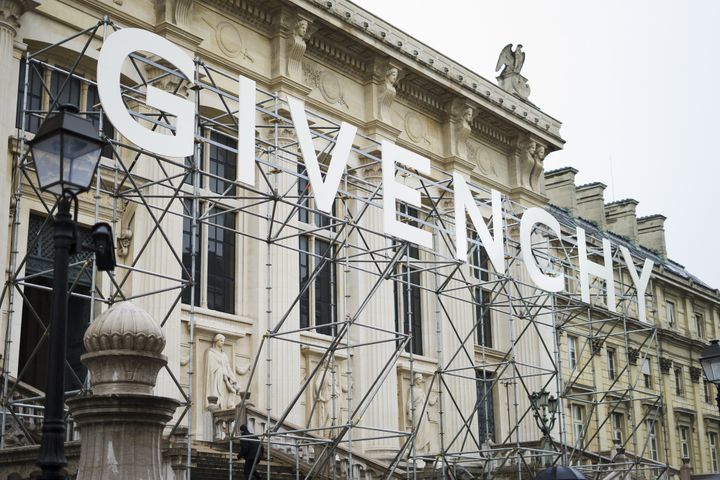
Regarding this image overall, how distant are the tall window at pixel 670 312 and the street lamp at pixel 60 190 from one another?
46878mm

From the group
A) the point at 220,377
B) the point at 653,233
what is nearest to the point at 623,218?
the point at 653,233

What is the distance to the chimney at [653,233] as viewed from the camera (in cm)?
6278

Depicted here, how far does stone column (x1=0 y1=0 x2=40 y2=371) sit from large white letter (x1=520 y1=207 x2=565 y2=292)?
12047 millimetres

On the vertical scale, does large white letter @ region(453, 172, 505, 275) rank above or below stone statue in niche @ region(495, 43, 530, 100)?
below

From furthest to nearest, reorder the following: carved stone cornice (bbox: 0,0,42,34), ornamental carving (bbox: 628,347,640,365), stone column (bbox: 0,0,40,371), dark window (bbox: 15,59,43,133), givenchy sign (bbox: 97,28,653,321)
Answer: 1. ornamental carving (bbox: 628,347,640,365)
2. dark window (bbox: 15,59,43,133)
3. carved stone cornice (bbox: 0,0,42,34)
4. stone column (bbox: 0,0,40,371)
5. givenchy sign (bbox: 97,28,653,321)

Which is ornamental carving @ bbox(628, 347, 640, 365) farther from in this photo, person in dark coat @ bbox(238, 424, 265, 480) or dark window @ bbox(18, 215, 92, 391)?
person in dark coat @ bbox(238, 424, 265, 480)

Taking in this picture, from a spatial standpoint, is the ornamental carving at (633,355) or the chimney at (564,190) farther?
the chimney at (564,190)

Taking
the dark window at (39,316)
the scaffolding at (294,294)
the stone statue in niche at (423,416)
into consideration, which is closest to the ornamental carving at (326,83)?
the scaffolding at (294,294)

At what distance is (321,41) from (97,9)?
709 cm

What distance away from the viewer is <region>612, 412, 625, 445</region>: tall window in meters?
43.8

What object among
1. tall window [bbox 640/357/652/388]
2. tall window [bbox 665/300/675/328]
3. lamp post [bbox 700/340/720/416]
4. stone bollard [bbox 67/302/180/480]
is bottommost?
stone bollard [bbox 67/302/180/480]

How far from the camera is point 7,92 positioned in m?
21.1

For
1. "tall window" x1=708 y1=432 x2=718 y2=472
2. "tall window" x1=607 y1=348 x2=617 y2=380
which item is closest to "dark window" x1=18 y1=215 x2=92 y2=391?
"tall window" x1=607 y1=348 x2=617 y2=380

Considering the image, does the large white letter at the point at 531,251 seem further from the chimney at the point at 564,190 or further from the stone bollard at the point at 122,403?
the chimney at the point at 564,190
